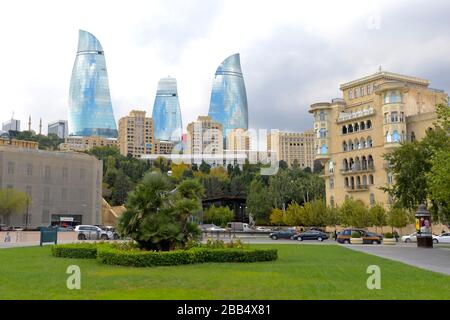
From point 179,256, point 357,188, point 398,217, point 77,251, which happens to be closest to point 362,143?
point 357,188

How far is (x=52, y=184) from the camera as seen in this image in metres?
83.4

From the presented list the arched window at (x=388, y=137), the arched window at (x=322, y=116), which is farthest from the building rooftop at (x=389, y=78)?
the arched window at (x=388, y=137)

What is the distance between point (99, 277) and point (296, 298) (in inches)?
255

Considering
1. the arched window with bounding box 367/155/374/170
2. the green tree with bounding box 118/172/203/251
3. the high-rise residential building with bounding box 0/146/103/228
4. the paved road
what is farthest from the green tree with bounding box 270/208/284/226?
the green tree with bounding box 118/172/203/251

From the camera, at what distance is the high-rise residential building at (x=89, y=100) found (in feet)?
636

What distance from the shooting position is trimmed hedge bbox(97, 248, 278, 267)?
1800 centimetres

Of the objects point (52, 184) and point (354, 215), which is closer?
point (354, 215)

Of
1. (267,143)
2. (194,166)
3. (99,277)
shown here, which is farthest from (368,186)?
(267,143)

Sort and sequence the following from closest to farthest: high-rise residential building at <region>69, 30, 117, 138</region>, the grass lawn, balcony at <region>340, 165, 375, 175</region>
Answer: the grass lawn
balcony at <region>340, 165, 375, 175</region>
high-rise residential building at <region>69, 30, 117, 138</region>

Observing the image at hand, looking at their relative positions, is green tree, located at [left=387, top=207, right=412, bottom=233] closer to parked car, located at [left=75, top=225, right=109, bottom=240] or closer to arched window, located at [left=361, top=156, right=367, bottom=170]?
arched window, located at [left=361, top=156, right=367, bottom=170]

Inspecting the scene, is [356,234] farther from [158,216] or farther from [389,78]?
[389,78]

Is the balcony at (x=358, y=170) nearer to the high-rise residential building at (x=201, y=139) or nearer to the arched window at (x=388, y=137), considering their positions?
the arched window at (x=388, y=137)

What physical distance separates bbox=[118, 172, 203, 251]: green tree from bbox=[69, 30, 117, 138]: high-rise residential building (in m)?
178

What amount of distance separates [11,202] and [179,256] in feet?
202
